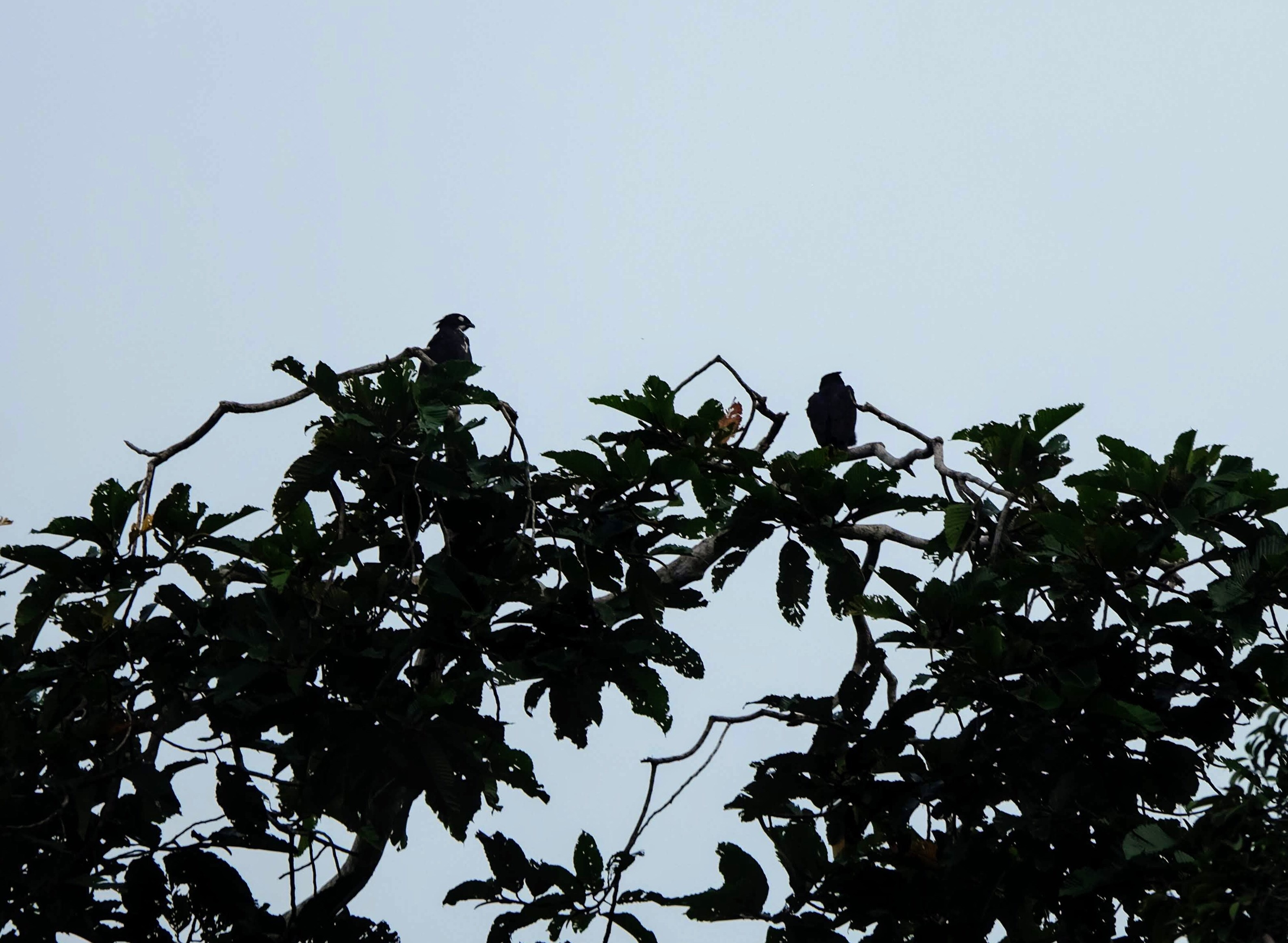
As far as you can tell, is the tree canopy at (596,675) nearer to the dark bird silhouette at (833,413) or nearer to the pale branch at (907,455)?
the pale branch at (907,455)

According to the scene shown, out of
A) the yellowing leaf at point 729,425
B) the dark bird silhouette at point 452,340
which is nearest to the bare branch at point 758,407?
the yellowing leaf at point 729,425

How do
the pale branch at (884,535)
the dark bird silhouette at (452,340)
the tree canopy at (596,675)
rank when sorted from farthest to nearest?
the dark bird silhouette at (452,340)
the pale branch at (884,535)
the tree canopy at (596,675)

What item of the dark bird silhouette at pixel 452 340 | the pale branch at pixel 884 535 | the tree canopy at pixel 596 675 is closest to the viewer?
the tree canopy at pixel 596 675

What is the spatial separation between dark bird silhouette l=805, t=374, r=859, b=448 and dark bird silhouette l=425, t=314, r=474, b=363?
2522mm

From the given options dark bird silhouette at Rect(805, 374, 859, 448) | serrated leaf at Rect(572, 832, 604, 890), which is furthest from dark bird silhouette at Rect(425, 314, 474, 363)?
serrated leaf at Rect(572, 832, 604, 890)

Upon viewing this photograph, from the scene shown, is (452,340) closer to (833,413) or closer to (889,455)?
(833,413)

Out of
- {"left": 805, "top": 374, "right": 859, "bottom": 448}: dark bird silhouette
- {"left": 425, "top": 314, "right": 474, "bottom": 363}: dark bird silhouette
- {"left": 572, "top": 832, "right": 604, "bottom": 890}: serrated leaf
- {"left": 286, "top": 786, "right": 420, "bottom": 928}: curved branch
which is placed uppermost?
{"left": 425, "top": 314, "right": 474, "bottom": 363}: dark bird silhouette

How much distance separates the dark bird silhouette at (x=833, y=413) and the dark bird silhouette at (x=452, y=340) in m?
2.52

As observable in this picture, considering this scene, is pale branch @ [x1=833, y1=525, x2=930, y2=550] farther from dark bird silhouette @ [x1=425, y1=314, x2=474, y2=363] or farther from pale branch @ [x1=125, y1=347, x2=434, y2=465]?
dark bird silhouette @ [x1=425, y1=314, x2=474, y2=363]

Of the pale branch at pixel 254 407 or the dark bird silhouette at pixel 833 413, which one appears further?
the dark bird silhouette at pixel 833 413

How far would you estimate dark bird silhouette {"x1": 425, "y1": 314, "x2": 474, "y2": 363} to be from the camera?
377 inches

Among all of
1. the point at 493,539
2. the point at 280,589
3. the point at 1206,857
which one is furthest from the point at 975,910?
the point at 280,589

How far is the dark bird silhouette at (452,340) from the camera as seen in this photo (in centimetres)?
957

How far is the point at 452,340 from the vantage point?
9.74m
